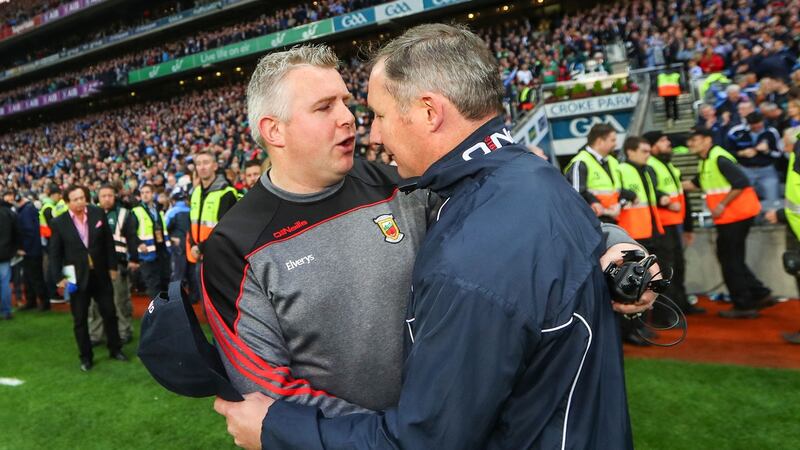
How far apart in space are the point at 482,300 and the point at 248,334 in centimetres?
70

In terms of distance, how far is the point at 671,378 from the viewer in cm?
448

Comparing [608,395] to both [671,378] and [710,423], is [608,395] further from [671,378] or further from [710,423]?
[671,378]

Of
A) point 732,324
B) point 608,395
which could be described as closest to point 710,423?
point 732,324

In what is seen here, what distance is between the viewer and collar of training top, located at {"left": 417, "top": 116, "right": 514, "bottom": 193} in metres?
1.30

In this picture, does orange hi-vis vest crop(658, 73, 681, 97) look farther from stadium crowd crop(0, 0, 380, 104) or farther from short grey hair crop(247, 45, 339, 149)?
stadium crowd crop(0, 0, 380, 104)

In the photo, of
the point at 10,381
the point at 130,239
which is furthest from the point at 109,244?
the point at 10,381

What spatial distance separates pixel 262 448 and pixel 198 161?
5376 mm

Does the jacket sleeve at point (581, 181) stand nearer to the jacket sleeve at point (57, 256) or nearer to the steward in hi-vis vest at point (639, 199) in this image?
the steward in hi-vis vest at point (639, 199)

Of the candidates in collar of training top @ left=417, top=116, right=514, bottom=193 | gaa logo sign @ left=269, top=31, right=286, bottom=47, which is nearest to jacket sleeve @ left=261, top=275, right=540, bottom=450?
collar of training top @ left=417, top=116, right=514, bottom=193

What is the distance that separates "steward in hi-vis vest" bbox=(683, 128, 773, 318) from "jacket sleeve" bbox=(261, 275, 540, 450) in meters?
5.74

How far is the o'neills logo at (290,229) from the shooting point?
1.58 meters

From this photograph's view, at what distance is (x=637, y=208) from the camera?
5.51 meters

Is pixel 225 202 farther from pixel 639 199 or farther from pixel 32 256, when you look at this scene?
pixel 32 256

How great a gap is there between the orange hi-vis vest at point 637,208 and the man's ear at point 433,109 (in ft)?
→ 15.2
